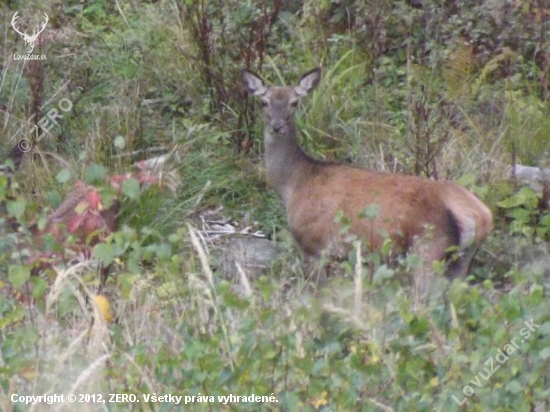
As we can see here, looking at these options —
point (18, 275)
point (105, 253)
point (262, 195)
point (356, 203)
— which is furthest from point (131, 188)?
point (262, 195)

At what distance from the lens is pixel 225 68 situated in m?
10.5

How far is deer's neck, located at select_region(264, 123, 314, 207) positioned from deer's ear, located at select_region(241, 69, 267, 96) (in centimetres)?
37

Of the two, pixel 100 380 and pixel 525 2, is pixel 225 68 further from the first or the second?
pixel 100 380

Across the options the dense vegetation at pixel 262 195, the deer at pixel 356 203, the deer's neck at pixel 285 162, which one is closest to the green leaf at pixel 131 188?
the dense vegetation at pixel 262 195

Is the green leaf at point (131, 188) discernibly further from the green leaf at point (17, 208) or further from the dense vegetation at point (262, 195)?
the green leaf at point (17, 208)

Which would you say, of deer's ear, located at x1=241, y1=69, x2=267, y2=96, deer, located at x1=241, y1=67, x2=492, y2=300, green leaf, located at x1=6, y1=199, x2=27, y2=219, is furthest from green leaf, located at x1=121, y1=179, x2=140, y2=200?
deer's ear, located at x1=241, y1=69, x2=267, y2=96

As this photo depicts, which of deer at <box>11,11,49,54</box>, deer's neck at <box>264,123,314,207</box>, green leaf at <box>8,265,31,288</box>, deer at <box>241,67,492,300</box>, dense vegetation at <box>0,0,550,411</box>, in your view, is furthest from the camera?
→ deer at <box>11,11,49,54</box>

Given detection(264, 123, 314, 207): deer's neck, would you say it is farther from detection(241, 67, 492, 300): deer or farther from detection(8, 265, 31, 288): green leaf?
detection(8, 265, 31, 288): green leaf

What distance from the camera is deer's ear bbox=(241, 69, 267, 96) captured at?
29.9ft

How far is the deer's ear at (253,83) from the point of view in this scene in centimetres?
910

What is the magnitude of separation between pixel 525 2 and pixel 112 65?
11.2 ft

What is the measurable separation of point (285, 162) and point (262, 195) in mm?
929

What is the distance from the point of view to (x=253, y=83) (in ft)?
30.1

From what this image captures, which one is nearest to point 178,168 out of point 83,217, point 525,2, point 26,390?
point 83,217
